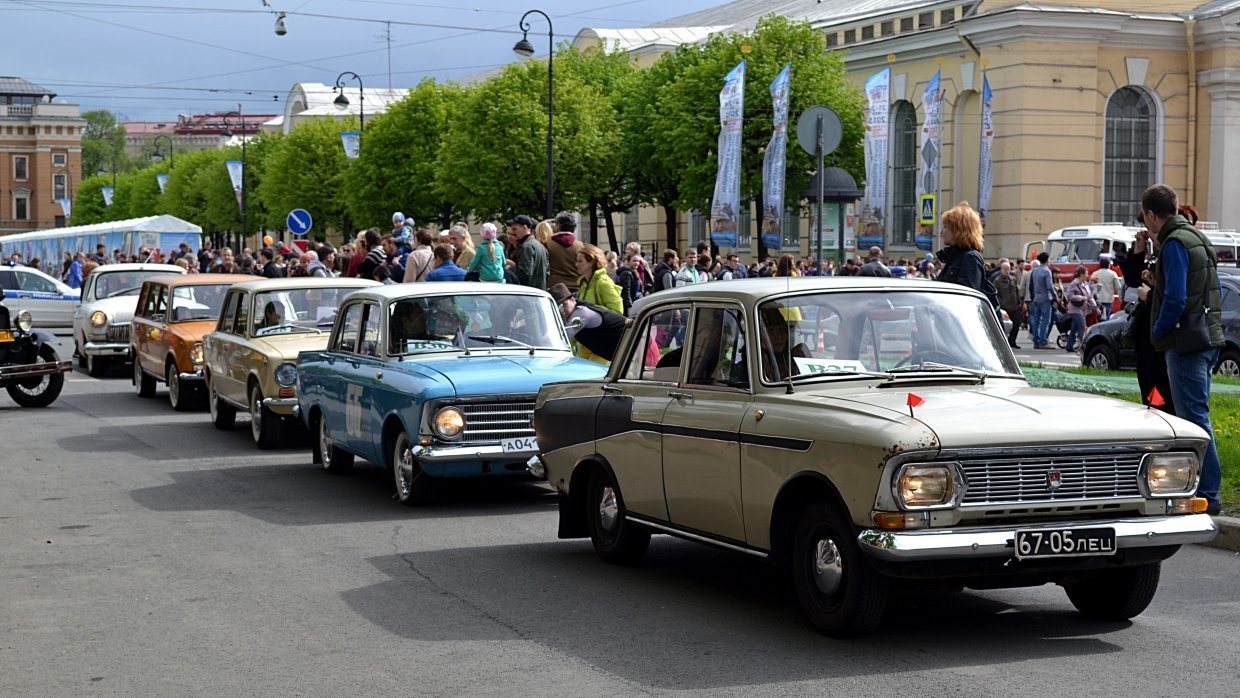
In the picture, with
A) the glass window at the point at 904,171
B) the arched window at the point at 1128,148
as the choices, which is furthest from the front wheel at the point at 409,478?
the glass window at the point at 904,171

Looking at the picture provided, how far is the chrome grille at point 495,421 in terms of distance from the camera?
11.5 metres

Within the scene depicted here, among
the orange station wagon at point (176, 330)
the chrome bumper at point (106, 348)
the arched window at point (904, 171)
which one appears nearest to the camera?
the orange station wagon at point (176, 330)

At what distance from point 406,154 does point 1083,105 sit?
3609 cm

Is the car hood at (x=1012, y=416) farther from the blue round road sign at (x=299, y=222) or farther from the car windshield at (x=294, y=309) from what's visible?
the blue round road sign at (x=299, y=222)

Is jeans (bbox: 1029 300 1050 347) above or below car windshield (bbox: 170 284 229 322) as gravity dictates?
below

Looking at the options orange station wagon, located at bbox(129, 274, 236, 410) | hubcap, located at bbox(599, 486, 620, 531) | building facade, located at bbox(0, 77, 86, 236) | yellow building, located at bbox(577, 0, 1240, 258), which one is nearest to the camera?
hubcap, located at bbox(599, 486, 620, 531)

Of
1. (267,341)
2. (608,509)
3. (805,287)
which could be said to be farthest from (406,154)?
(805,287)

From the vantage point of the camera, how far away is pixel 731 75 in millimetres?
38812

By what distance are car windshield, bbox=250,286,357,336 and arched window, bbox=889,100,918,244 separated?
112 ft

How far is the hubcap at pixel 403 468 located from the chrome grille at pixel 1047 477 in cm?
566

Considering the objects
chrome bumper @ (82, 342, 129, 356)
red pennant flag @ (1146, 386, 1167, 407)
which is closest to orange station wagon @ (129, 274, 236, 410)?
chrome bumper @ (82, 342, 129, 356)

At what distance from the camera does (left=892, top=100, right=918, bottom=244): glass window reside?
4881 cm

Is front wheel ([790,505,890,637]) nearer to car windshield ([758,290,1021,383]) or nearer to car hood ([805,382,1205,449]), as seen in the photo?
car hood ([805,382,1205,449])

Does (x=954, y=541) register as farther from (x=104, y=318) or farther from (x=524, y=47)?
(x=524, y=47)
